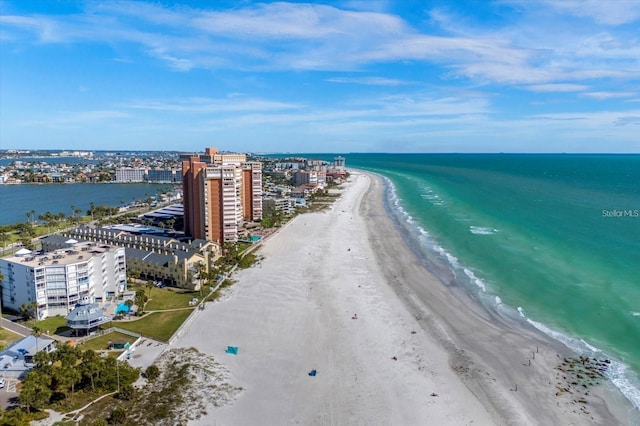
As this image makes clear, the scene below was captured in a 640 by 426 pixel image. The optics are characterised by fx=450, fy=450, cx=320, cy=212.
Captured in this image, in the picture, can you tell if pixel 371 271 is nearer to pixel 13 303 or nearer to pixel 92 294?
pixel 92 294

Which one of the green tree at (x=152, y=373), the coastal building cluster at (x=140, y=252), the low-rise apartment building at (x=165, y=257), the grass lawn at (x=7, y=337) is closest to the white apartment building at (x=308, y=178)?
the coastal building cluster at (x=140, y=252)

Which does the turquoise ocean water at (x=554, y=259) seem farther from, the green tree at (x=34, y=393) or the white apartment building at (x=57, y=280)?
the white apartment building at (x=57, y=280)

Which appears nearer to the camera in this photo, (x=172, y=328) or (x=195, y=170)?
(x=172, y=328)

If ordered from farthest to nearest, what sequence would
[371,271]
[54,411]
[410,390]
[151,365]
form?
[371,271] < [151,365] < [410,390] < [54,411]

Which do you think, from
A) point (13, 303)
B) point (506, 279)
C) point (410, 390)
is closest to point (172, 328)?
point (13, 303)

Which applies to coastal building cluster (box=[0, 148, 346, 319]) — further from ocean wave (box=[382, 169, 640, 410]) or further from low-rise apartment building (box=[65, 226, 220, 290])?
ocean wave (box=[382, 169, 640, 410])

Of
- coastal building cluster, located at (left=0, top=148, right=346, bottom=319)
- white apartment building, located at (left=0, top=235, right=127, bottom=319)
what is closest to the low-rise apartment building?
coastal building cluster, located at (left=0, top=148, right=346, bottom=319)

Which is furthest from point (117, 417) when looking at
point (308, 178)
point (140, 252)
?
point (308, 178)
